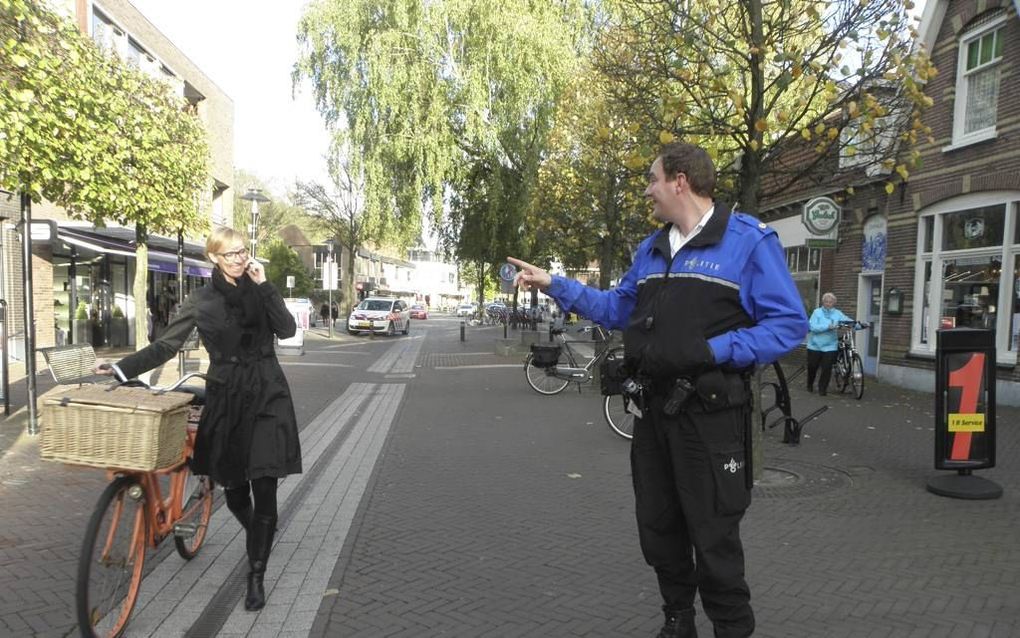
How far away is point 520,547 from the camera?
4172mm

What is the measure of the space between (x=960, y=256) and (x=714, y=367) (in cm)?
1104

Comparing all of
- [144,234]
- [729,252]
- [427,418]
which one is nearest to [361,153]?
[144,234]

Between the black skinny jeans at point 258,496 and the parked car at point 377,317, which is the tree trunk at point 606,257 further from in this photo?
the parked car at point 377,317

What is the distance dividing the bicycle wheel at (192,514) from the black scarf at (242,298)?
814mm

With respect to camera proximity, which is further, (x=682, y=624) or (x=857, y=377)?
(x=857, y=377)

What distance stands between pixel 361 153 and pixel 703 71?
13.9m

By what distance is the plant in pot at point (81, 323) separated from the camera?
16797mm

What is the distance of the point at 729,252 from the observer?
93.2 inches

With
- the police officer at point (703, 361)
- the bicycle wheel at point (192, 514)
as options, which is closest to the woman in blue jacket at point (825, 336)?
the police officer at point (703, 361)

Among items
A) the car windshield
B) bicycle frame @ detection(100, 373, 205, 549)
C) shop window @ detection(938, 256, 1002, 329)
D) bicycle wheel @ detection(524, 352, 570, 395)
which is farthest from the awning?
shop window @ detection(938, 256, 1002, 329)

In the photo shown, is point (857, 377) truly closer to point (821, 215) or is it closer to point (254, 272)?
point (821, 215)

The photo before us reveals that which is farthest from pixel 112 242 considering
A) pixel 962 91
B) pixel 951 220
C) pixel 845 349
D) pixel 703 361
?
pixel 962 91

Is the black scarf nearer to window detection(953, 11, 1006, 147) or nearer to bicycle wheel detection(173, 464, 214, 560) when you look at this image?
bicycle wheel detection(173, 464, 214, 560)

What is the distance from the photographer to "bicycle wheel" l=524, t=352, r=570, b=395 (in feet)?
37.4
